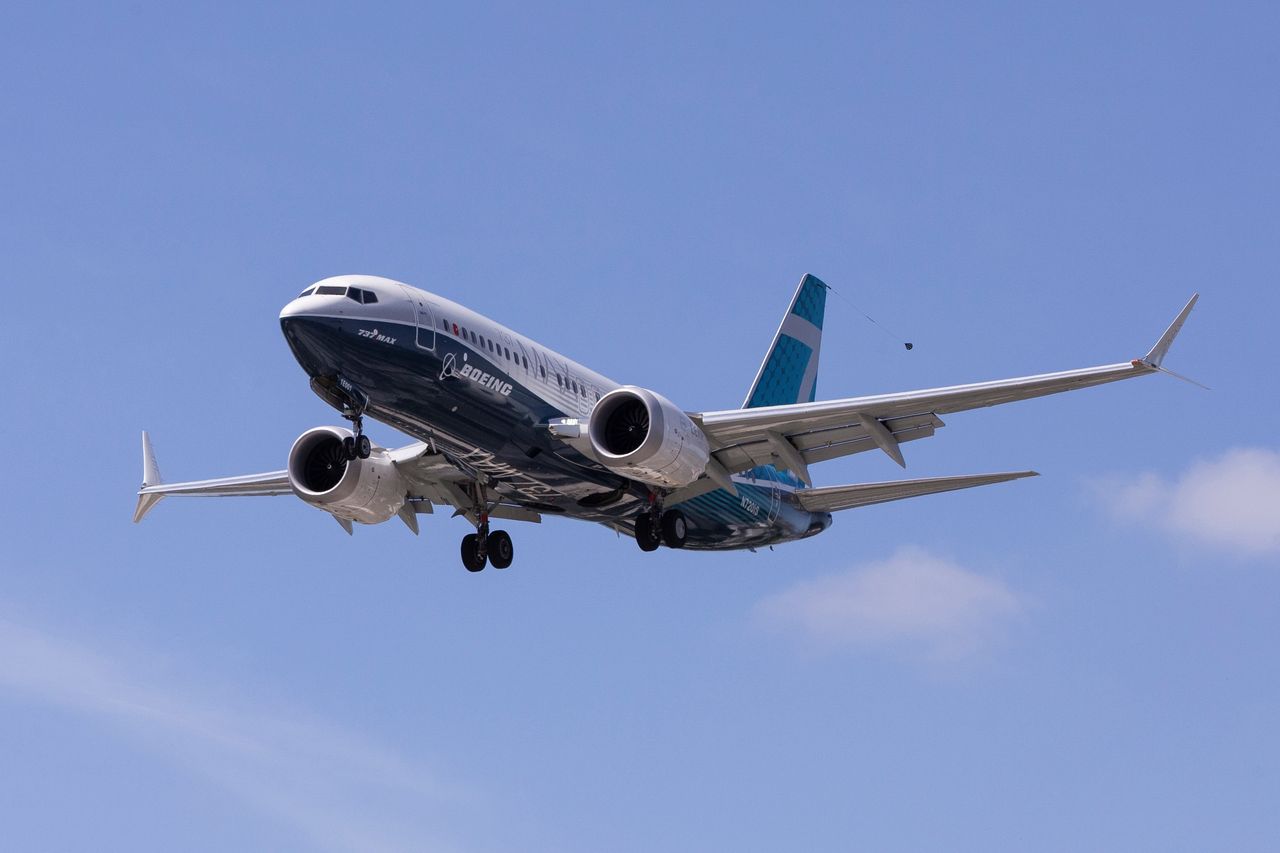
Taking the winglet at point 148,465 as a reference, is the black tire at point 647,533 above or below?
below

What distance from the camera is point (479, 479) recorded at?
41.9 m

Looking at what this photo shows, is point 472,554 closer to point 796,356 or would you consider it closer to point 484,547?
point 484,547

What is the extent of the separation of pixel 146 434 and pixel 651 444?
59.1 feet

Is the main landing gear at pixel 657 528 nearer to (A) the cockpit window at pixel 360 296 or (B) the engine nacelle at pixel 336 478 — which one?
(B) the engine nacelle at pixel 336 478

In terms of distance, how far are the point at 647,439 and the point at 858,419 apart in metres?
4.77

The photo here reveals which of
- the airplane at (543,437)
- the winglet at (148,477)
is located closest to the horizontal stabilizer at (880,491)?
the airplane at (543,437)

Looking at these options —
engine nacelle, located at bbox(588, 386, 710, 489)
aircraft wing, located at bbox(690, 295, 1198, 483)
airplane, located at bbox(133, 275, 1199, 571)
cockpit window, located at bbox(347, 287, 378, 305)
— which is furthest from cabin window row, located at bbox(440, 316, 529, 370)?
aircraft wing, located at bbox(690, 295, 1198, 483)

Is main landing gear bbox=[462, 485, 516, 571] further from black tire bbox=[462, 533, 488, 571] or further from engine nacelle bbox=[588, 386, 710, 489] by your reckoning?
engine nacelle bbox=[588, 386, 710, 489]

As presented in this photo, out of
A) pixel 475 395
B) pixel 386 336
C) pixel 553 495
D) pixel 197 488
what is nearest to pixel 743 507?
pixel 553 495

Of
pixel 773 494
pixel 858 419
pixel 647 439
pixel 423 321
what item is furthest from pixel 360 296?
pixel 773 494

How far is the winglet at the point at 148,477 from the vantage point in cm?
4938

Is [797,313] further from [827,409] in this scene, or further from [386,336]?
[386,336]

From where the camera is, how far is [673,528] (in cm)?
4225

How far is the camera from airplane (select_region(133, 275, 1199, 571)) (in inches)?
1425
